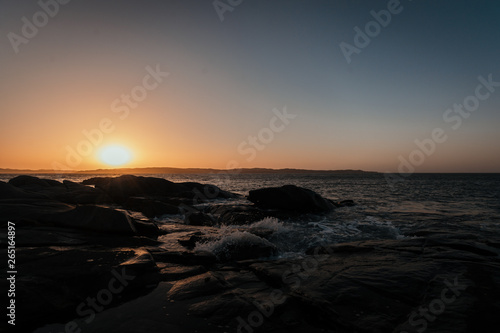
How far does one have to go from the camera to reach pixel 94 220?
31.9 ft

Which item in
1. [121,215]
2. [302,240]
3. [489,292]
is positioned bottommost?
Result: [302,240]

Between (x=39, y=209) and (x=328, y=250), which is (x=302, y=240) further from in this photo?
(x=39, y=209)

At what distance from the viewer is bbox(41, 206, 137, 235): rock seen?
9.50m

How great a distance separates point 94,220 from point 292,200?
53.9 feet

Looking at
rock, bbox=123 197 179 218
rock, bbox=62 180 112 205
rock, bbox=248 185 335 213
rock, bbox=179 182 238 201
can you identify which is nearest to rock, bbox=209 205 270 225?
rock, bbox=123 197 179 218

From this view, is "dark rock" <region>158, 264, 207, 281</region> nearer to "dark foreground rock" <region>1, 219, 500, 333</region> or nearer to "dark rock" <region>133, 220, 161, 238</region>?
"dark foreground rock" <region>1, 219, 500, 333</region>

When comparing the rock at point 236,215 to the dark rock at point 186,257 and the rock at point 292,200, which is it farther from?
the dark rock at point 186,257

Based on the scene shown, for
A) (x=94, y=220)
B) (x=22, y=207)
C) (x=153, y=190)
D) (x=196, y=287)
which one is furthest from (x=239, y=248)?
(x=153, y=190)

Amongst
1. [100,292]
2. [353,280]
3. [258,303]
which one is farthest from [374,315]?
[100,292]

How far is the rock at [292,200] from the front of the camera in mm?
22766

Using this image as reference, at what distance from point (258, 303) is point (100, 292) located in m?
3.50

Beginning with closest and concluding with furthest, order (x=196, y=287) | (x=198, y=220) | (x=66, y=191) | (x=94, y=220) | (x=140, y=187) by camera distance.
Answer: (x=196, y=287) → (x=94, y=220) → (x=198, y=220) → (x=66, y=191) → (x=140, y=187)

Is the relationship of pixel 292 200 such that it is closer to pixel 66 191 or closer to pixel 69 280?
pixel 69 280

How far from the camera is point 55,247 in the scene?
7289mm
